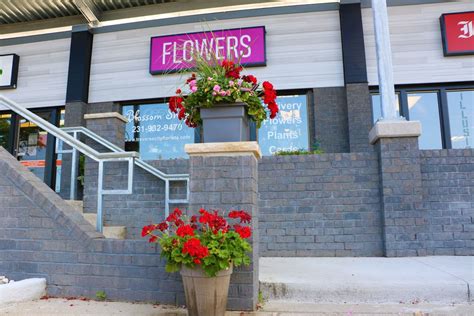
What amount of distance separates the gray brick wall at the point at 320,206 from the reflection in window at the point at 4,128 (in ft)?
21.2

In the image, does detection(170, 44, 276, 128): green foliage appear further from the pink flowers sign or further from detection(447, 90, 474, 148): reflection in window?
detection(447, 90, 474, 148): reflection in window

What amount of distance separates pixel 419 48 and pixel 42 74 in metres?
8.16

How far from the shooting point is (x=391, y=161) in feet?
15.3

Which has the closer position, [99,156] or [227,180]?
[227,180]

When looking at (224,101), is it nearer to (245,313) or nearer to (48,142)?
(245,313)

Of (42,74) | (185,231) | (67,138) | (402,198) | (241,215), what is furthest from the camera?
(42,74)

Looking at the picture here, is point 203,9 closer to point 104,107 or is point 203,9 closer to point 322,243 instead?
point 104,107

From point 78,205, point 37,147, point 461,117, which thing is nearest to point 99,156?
point 78,205

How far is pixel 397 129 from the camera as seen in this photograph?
4.69 metres

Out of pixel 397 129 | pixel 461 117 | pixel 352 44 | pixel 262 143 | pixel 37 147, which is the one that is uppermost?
pixel 352 44

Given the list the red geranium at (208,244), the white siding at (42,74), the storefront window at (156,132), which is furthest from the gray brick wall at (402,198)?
the white siding at (42,74)

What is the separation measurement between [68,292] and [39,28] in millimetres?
7479

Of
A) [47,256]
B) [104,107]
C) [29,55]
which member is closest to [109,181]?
[47,256]

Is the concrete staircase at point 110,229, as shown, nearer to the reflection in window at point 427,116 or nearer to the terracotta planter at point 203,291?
the terracotta planter at point 203,291
